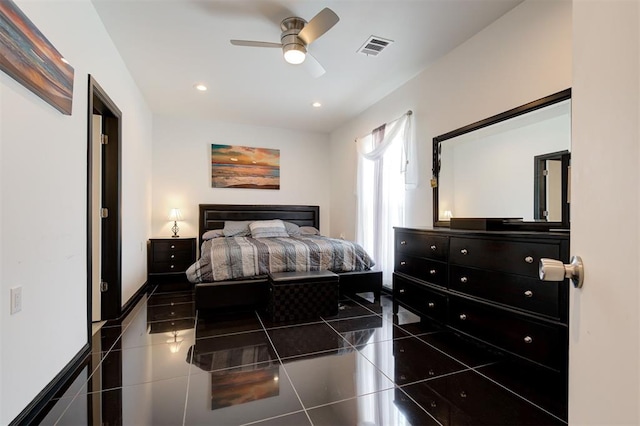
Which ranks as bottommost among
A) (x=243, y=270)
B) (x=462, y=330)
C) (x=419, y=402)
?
(x=419, y=402)

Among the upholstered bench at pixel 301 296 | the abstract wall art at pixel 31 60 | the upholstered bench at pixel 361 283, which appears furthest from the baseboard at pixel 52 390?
the upholstered bench at pixel 361 283

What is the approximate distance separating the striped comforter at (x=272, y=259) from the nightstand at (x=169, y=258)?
133cm

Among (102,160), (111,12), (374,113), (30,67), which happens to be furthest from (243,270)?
(374,113)

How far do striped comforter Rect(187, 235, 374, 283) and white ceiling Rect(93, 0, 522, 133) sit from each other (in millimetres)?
1921

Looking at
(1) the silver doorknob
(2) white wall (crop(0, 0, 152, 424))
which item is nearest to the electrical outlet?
(2) white wall (crop(0, 0, 152, 424))

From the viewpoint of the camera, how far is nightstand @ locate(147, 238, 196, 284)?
4309 millimetres

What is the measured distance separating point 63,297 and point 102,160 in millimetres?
1514

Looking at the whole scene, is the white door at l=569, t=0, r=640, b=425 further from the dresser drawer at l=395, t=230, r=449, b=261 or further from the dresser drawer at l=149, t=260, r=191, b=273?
the dresser drawer at l=149, t=260, r=191, b=273

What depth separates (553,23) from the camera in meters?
2.05

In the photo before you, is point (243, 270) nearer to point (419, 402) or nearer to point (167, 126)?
point (419, 402)

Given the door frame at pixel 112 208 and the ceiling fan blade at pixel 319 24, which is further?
the door frame at pixel 112 208

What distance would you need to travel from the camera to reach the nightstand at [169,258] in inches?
170

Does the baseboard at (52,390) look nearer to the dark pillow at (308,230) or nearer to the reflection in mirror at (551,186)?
the reflection in mirror at (551,186)

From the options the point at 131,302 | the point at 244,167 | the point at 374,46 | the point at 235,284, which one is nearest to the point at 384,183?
the point at 374,46
